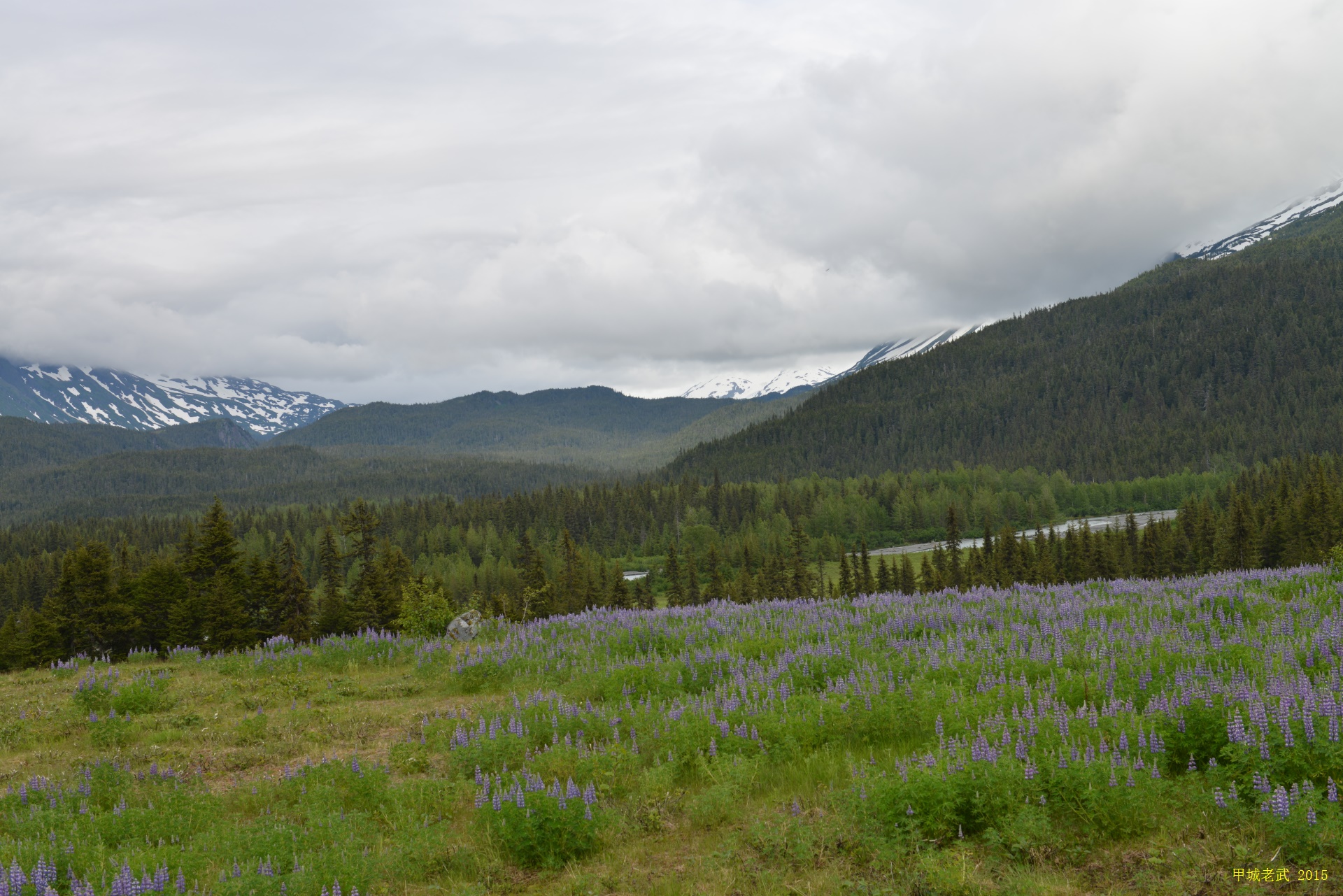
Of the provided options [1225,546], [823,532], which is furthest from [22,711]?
[823,532]

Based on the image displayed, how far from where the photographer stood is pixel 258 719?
13117 mm

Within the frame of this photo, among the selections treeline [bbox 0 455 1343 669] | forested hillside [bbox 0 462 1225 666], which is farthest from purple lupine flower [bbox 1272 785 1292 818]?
forested hillside [bbox 0 462 1225 666]

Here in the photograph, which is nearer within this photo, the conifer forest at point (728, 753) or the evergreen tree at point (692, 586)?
the conifer forest at point (728, 753)

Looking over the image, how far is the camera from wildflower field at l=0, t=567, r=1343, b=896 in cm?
668

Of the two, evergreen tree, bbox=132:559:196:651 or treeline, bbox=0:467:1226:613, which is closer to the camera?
evergreen tree, bbox=132:559:196:651

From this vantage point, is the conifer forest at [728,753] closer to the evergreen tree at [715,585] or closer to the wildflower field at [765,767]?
the wildflower field at [765,767]

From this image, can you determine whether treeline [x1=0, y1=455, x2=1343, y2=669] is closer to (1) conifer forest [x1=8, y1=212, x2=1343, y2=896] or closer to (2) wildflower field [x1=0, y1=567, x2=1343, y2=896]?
(1) conifer forest [x1=8, y1=212, x2=1343, y2=896]

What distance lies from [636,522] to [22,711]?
572ft

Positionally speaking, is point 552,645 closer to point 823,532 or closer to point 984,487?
point 823,532

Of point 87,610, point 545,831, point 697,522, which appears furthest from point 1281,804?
point 697,522

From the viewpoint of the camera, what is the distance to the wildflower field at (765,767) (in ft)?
21.9

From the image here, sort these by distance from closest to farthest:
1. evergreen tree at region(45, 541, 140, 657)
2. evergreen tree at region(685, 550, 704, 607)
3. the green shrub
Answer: the green shrub → evergreen tree at region(45, 541, 140, 657) → evergreen tree at region(685, 550, 704, 607)

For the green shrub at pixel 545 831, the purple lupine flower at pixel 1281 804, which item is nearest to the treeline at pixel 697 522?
the green shrub at pixel 545 831

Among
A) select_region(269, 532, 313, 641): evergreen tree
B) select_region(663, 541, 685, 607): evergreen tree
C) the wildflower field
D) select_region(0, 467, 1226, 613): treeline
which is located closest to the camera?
the wildflower field
